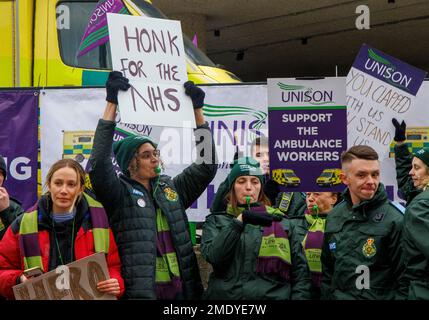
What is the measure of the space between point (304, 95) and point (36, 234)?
2.26m

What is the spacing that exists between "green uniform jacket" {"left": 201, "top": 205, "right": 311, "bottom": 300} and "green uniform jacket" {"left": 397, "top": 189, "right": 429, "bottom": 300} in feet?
2.43

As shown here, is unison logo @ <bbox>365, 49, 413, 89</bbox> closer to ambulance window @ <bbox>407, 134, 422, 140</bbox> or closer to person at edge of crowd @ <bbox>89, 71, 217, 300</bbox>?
ambulance window @ <bbox>407, 134, 422, 140</bbox>

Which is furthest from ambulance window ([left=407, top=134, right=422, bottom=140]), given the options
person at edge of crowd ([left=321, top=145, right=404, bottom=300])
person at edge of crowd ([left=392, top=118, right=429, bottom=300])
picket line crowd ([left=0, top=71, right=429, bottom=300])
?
person at edge of crowd ([left=392, top=118, right=429, bottom=300])

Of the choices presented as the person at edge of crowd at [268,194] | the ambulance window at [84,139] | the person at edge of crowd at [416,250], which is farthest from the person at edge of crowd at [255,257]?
the ambulance window at [84,139]

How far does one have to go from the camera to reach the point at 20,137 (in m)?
7.38

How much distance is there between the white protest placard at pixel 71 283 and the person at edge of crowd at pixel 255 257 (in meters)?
0.63

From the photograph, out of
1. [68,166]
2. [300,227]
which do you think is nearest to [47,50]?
[68,166]

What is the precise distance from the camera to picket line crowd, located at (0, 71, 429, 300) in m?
4.45

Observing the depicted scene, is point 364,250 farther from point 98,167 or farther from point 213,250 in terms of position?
point 98,167

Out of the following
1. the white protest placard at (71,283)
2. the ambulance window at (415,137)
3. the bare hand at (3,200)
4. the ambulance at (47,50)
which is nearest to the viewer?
the white protest placard at (71,283)

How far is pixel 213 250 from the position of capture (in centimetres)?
466

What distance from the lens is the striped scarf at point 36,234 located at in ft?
14.7

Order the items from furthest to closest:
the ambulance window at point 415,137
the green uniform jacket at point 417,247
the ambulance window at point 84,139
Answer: the ambulance window at point 84,139, the ambulance window at point 415,137, the green uniform jacket at point 417,247

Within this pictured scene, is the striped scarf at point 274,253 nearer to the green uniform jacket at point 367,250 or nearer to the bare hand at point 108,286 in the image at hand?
the green uniform jacket at point 367,250
